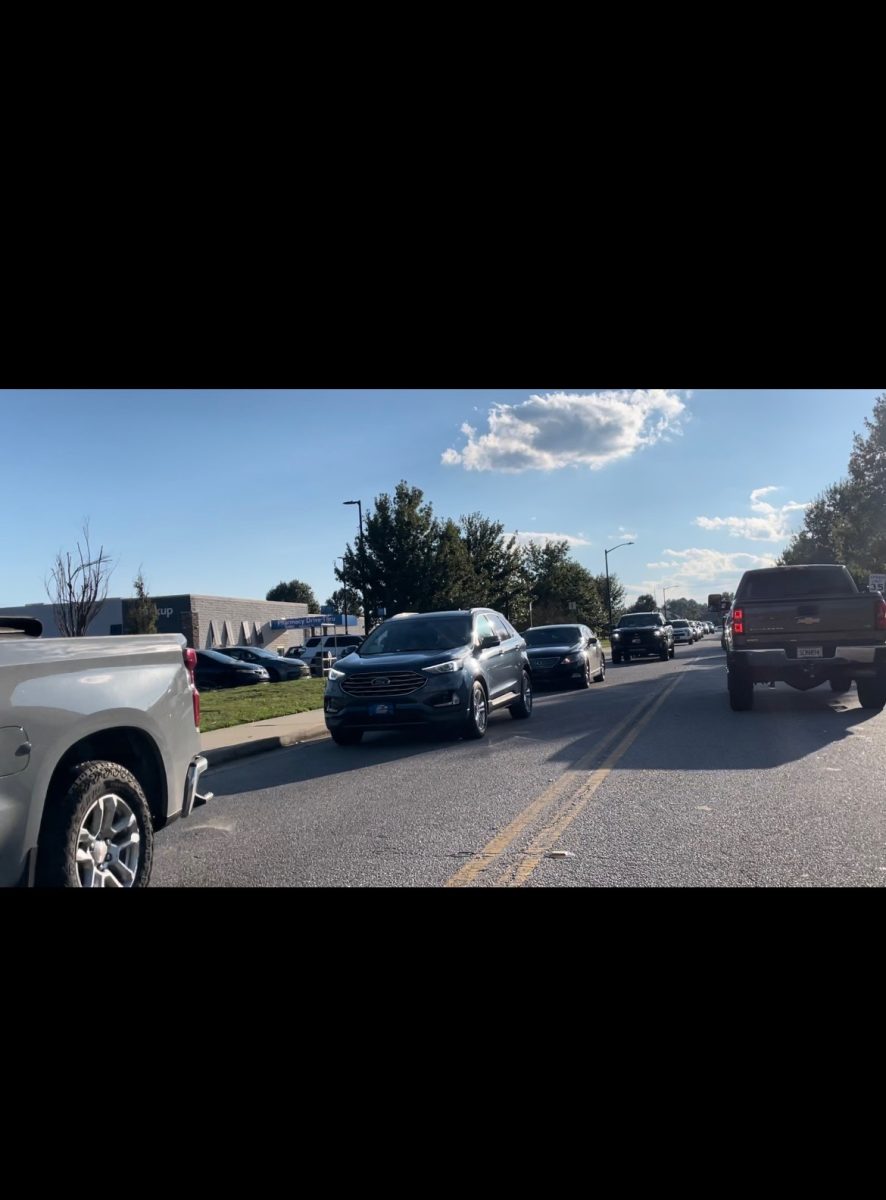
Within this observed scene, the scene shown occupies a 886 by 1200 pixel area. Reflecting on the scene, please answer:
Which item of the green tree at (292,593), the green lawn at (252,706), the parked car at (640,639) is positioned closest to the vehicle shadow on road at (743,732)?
the green lawn at (252,706)

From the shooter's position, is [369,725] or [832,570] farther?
[832,570]

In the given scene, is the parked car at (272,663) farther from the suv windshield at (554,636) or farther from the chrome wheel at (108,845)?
the chrome wheel at (108,845)

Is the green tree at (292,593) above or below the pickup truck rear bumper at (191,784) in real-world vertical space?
above

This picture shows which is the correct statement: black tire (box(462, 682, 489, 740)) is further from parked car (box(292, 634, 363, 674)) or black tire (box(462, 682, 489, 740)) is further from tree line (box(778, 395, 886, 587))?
tree line (box(778, 395, 886, 587))

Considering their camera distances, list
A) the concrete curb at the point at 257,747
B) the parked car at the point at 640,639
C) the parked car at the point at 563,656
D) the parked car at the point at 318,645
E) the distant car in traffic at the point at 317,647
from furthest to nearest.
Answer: the distant car in traffic at the point at 317,647 → the parked car at the point at 318,645 → the parked car at the point at 640,639 → the parked car at the point at 563,656 → the concrete curb at the point at 257,747

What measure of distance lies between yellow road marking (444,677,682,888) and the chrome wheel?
1713 millimetres

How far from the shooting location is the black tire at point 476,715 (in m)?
12.3

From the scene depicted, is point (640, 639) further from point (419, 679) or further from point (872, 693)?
point (419, 679)

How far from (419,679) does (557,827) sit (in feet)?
16.5
